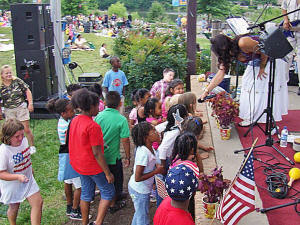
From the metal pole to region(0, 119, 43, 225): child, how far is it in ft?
16.0

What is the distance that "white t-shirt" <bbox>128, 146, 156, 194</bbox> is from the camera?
12.5 ft

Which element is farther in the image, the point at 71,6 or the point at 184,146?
the point at 71,6

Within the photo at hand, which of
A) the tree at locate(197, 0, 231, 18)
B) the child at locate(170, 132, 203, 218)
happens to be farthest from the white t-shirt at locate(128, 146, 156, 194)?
the tree at locate(197, 0, 231, 18)

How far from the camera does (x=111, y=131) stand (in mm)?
4434

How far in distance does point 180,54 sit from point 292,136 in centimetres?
453

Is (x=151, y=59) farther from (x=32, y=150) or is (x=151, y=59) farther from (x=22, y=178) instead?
(x=22, y=178)

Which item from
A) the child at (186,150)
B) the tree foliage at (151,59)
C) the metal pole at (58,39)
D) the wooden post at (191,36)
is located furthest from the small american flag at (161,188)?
the wooden post at (191,36)

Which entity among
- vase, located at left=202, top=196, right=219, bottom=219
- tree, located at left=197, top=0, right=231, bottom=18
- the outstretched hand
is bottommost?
vase, located at left=202, top=196, right=219, bottom=219

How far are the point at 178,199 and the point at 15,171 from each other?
2.08 m

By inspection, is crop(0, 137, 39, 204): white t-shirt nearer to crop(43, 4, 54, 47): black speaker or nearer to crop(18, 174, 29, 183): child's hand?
crop(18, 174, 29, 183): child's hand

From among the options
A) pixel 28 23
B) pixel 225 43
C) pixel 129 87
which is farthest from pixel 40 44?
pixel 225 43

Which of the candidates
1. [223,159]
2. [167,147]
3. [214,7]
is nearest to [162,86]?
[223,159]

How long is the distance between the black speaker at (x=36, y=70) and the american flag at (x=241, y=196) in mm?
6692

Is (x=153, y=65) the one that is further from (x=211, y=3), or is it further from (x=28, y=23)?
(x=211, y=3)
